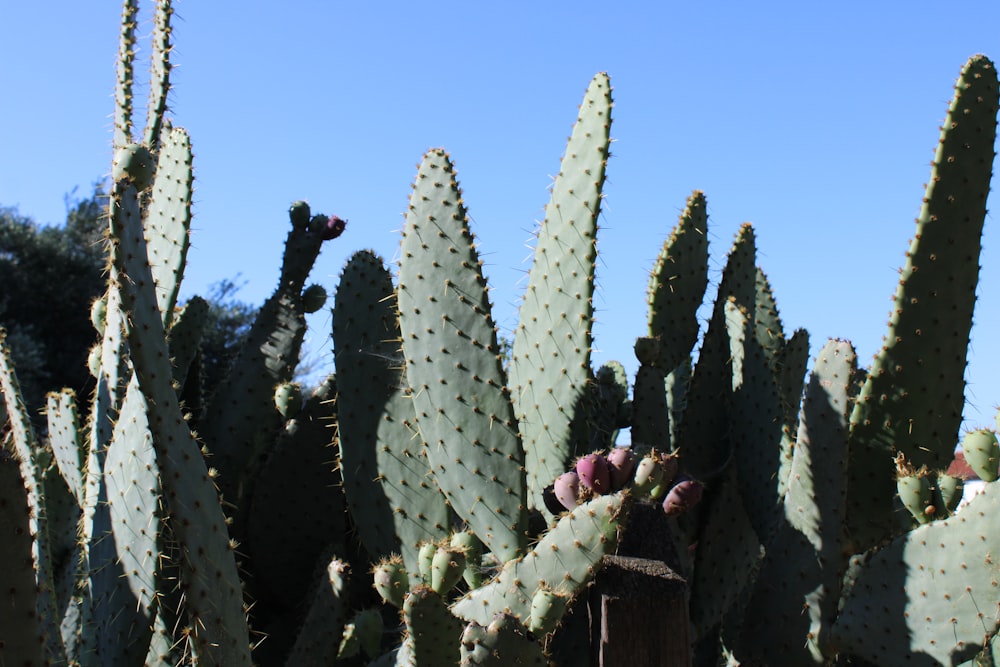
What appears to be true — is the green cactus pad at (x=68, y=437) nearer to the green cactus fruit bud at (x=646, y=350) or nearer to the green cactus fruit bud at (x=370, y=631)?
the green cactus fruit bud at (x=370, y=631)

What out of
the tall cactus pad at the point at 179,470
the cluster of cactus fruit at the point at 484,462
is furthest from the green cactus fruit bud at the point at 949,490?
the tall cactus pad at the point at 179,470

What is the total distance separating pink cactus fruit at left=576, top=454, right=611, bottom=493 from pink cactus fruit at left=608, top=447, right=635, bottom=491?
0.01 m

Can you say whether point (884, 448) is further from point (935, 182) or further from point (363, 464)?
point (363, 464)

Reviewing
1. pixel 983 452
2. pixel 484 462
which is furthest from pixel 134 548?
pixel 983 452

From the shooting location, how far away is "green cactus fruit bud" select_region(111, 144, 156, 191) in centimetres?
189

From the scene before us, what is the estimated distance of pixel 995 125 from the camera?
2.56 m

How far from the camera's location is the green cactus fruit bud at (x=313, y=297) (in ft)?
11.3

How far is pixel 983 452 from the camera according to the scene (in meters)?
2.17

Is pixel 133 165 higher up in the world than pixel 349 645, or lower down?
higher up

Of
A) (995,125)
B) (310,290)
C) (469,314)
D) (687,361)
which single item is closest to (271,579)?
(310,290)

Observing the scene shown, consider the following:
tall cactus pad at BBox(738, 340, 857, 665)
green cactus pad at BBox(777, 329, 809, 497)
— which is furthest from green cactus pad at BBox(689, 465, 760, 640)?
green cactus pad at BBox(777, 329, 809, 497)

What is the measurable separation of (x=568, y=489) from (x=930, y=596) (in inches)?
36.5

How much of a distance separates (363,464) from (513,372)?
0.50 m

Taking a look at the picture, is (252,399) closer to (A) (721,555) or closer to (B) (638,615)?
(A) (721,555)
